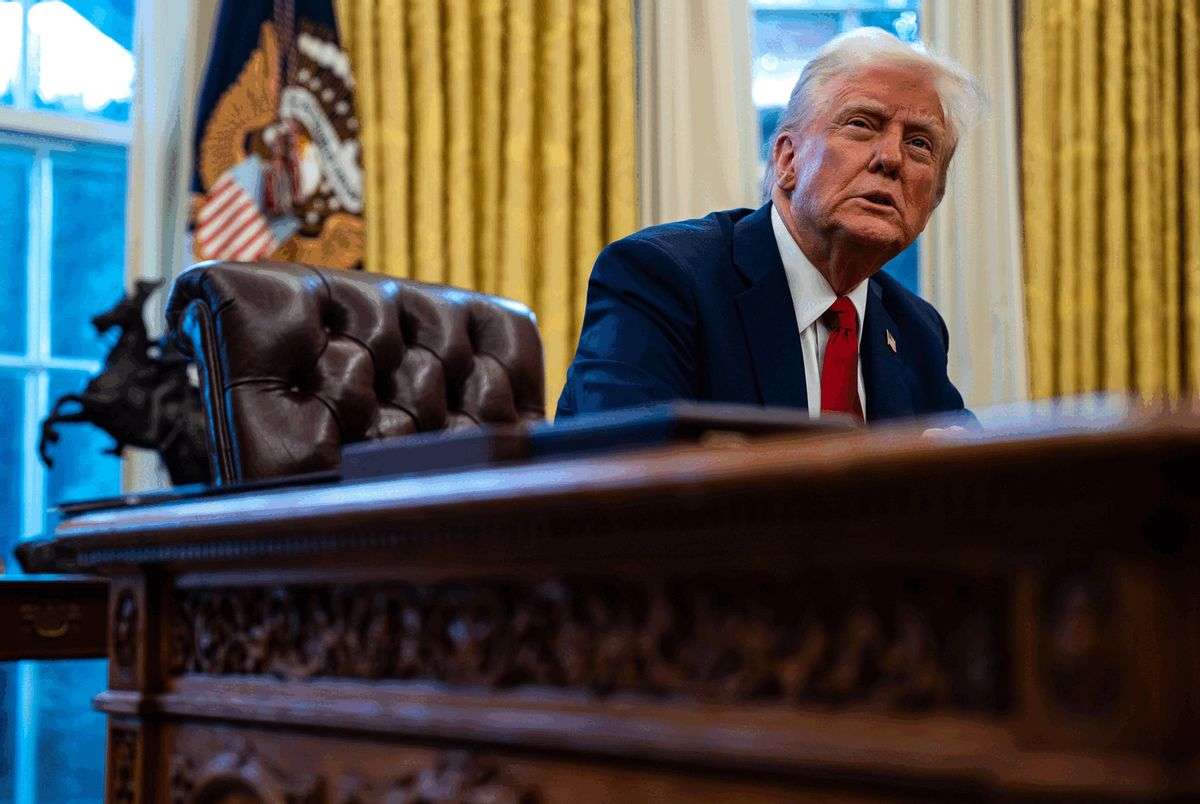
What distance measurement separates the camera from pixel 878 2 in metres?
4.57

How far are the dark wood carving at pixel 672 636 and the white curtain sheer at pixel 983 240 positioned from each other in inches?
136

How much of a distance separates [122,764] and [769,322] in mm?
1085

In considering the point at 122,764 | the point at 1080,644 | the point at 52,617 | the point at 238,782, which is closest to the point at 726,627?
the point at 1080,644

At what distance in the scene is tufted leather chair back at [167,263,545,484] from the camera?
6.68 feet

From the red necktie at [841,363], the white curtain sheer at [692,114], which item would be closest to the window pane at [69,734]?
the white curtain sheer at [692,114]

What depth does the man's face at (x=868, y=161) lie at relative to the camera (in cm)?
213

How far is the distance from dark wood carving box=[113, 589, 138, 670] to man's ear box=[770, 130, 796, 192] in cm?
133

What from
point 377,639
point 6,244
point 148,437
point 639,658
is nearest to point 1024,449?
point 639,658

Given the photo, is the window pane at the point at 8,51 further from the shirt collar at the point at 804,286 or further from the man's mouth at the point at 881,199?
the man's mouth at the point at 881,199

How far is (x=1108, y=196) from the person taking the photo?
4.16 meters

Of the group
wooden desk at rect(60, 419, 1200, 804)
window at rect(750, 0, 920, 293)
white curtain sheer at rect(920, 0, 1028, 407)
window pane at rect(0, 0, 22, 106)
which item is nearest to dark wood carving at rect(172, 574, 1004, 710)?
wooden desk at rect(60, 419, 1200, 804)

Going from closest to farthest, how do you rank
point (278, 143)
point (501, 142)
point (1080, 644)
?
point (1080, 644), point (278, 143), point (501, 142)

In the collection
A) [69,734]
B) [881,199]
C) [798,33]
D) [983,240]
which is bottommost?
[69,734]

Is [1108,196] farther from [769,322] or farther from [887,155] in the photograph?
[769,322]
